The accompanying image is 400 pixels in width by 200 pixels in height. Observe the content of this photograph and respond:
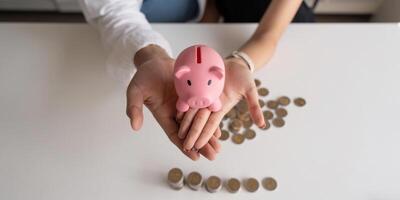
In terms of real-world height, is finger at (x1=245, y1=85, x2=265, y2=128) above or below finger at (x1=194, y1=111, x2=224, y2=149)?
above

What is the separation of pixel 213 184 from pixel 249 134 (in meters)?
0.10

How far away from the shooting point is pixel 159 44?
0.57m

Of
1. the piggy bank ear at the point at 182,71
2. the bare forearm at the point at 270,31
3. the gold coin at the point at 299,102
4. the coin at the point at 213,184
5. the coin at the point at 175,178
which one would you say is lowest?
the coin at the point at 175,178

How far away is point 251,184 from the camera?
0.50 metres

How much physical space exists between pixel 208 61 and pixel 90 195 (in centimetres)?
27

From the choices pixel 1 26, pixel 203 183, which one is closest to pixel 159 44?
pixel 203 183

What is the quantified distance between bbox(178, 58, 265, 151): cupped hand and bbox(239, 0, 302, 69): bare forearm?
0.47 feet

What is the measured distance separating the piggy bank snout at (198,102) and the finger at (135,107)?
7cm

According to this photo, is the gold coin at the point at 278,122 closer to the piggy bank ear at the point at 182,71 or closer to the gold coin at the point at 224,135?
the gold coin at the point at 224,135

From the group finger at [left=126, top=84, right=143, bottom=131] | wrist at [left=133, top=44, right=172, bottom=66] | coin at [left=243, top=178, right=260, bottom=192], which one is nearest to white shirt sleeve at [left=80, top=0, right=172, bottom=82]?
wrist at [left=133, top=44, right=172, bottom=66]

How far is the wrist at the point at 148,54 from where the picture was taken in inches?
21.0

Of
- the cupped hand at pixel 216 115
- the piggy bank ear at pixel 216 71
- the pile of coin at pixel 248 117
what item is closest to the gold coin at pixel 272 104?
the pile of coin at pixel 248 117

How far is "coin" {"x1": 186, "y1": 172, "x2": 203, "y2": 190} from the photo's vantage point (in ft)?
1.62

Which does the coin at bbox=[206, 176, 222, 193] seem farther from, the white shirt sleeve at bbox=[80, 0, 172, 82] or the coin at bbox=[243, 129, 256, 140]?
the white shirt sleeve at bbox=[80, 0, 172, 82]
